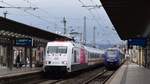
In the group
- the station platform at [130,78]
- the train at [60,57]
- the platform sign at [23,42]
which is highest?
the platform sign at [23,42]

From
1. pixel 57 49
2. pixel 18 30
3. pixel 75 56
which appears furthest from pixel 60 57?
pixel 18 30

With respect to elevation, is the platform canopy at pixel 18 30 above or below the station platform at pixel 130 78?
above

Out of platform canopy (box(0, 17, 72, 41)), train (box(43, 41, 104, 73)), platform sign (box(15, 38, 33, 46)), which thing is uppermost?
platform canopy (box(0, 17, 72, 41))

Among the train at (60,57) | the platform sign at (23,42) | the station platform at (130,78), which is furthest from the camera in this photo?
the platform sign at (23,42)

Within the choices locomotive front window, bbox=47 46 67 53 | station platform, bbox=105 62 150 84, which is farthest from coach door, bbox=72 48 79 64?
station platform, bbox=105 62 150 84

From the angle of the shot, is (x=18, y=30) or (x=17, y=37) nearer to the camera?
(x=18, y=30)

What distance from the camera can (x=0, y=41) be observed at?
113 feet

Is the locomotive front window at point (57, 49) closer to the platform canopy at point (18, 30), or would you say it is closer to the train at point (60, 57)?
the train at point (60, 57)

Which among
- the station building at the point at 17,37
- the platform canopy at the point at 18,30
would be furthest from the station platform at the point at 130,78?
the platform canopy at the point at 18,30

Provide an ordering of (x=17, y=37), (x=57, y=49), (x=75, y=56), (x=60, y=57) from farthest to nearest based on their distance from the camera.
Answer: (x=17, y=37) < (x=75, y=56) < (x=57, y=49) < (x=60, y=57)

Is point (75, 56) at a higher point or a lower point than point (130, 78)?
higher

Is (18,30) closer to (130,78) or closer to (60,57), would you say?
(60,57)

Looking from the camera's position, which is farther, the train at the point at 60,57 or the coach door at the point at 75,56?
the coach door at the point at 75,56

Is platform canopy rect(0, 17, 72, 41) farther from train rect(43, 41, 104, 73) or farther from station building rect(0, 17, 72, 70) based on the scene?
train rect(43, 41, 104, 73)
